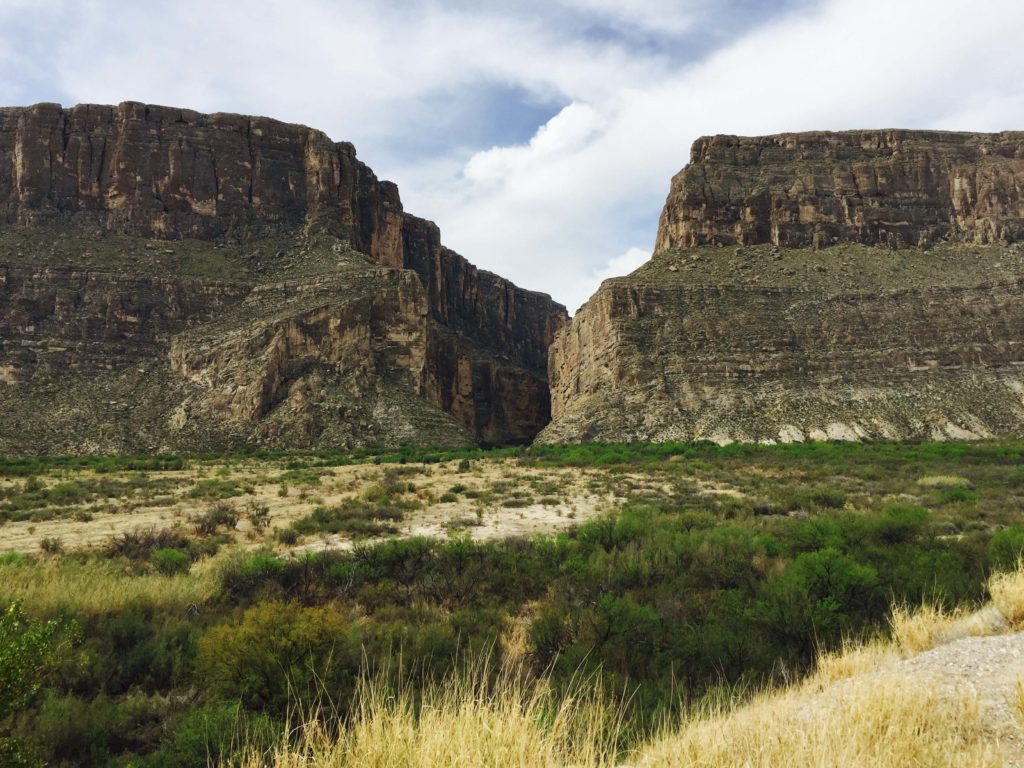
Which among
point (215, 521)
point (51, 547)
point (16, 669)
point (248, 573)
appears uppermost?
point (16, 669)

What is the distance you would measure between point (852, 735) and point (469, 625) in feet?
14.5

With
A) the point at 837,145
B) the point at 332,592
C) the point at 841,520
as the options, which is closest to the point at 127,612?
the point at 332,592

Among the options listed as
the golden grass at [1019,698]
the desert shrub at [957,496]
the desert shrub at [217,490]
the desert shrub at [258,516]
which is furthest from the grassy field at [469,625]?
the desert shrub at [217,490]

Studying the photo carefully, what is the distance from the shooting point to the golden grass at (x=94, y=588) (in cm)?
677

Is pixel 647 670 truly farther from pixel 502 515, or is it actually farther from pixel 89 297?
pixel 89 297

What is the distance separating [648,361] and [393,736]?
5511cm

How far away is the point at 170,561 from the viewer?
388 inches

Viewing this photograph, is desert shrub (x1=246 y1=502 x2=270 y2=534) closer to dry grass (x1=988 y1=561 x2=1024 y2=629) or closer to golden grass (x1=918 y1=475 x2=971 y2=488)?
dry grass (x1=988 y1=561 x2=1024 y2=629)

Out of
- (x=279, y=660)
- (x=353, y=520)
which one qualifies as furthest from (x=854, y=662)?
(x=353, y=520)

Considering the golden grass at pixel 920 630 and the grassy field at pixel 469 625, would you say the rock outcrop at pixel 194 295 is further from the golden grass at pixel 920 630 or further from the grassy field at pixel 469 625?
the golden grass at pixel 920 630

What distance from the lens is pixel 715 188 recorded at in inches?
2798

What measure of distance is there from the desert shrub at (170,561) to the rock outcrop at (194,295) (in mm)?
38251

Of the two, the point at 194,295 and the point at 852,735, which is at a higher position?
the point at 194,295

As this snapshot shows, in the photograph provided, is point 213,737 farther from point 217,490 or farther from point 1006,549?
point 217,490
